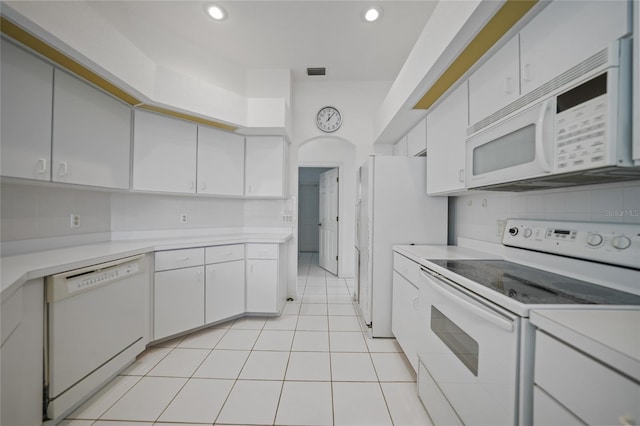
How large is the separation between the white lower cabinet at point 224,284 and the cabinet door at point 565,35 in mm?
2482

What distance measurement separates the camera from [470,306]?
3.22 feet

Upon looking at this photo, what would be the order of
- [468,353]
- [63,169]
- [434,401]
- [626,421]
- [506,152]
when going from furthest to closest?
[63,169]
[434,401]
[506,152]
[468,353]
[626,421]

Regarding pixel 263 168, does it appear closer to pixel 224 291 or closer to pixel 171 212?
pixel 171 212

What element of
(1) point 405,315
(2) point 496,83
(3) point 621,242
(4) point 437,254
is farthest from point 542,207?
(1) point 405,315

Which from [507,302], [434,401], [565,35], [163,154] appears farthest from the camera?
[163,154]

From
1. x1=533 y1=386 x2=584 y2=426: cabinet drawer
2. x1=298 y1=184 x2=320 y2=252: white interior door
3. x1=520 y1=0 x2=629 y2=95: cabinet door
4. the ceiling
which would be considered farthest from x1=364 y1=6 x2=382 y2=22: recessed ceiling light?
x1=298 y1=184 x2=320 y2=252: white interior door

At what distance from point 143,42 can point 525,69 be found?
9.82 feet

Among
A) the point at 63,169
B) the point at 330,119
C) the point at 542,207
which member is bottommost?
the point at 542,207

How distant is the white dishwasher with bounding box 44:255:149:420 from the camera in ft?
4.12

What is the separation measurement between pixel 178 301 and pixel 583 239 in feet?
8.93

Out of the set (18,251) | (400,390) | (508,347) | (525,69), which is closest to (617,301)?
(508,347)

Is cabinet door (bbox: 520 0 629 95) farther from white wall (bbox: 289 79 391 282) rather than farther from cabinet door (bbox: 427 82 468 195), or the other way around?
white wall (bbox: 289 79 391 282)

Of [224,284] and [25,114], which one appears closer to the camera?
[25,114]

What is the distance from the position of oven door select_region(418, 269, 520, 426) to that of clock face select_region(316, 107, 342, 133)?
8.26 feet
